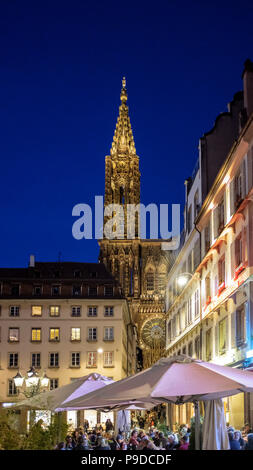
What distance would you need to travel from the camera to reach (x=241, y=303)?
29.4 metres

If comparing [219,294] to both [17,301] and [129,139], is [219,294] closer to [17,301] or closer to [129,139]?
[17,301]

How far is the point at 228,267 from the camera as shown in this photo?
32438 mm

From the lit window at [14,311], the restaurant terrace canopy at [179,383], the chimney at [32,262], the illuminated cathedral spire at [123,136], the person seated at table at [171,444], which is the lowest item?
the person seated at table at [171,444]

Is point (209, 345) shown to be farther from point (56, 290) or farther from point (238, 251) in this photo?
point (56, 290)

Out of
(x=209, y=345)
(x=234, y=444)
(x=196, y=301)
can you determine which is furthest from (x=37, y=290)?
(x=234, y=444)

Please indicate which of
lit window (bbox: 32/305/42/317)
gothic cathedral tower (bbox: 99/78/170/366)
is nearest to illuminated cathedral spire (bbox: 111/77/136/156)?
gothic cathedral tower (bbox: 99/78/170/366)

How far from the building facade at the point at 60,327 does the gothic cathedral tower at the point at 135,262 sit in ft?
127

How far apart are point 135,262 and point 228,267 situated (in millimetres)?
80876

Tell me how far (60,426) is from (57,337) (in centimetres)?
4551

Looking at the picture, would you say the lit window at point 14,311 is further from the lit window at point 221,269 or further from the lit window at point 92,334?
the lit window at point 221,269

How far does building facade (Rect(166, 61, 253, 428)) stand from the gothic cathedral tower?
6172 cm

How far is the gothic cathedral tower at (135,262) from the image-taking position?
109 m

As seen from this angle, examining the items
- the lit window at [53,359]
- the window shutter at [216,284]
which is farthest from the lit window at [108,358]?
the window shutter at [216,284]
